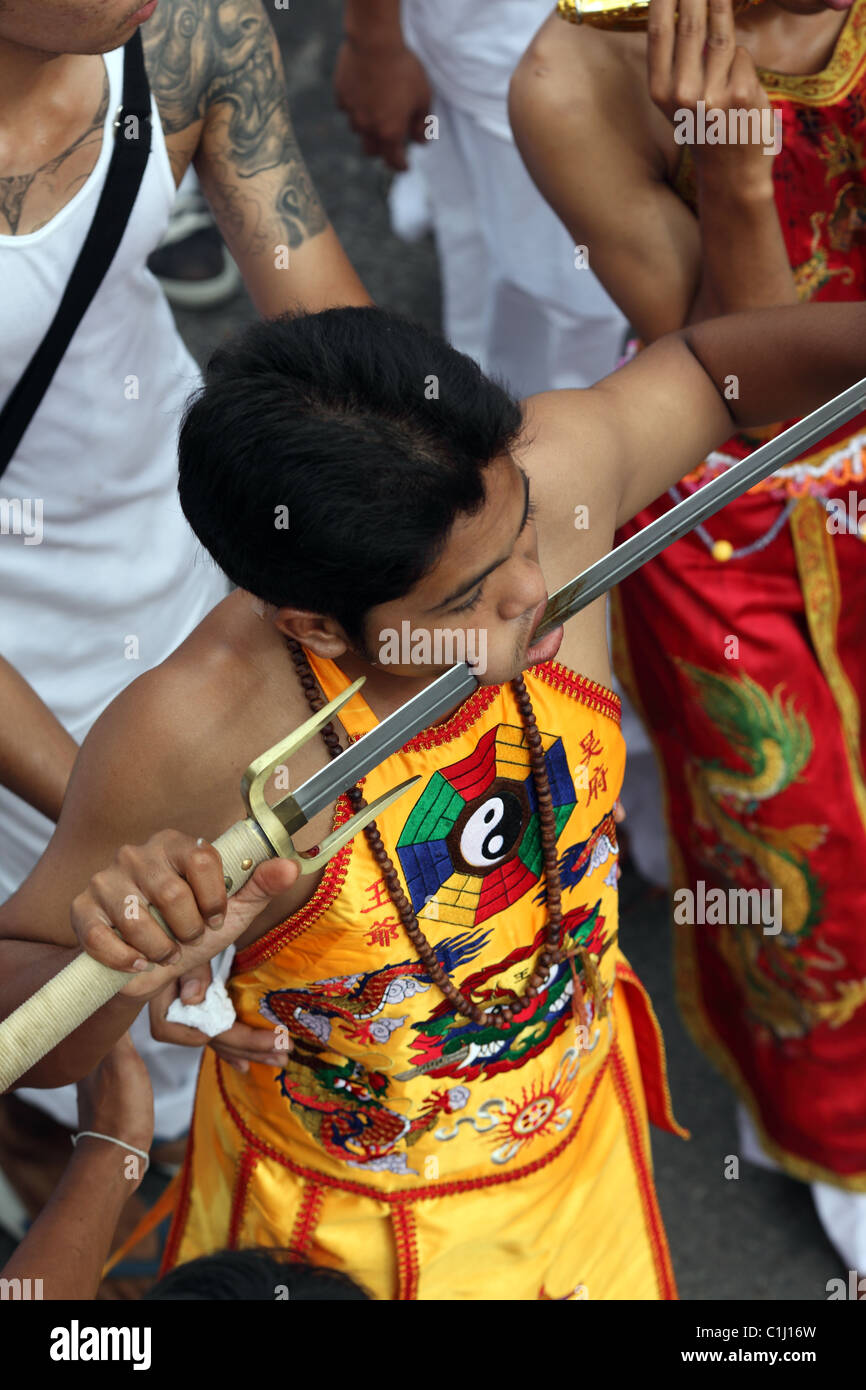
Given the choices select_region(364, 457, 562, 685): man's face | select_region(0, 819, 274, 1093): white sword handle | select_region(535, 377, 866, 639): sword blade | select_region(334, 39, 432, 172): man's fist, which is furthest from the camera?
select_region(334, 39, 432, 172): man's fist

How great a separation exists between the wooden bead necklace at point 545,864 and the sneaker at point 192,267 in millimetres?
3385

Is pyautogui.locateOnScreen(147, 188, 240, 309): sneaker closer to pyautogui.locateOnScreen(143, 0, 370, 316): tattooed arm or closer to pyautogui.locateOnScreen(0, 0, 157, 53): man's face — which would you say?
pyautogui.locateOnScreen(143, 0, 370, 316): tattooed arm

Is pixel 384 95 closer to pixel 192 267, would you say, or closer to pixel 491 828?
pixel 192 267

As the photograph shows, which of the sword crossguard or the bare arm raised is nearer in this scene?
the sword crossguard

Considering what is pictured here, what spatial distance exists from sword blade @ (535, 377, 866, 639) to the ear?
0.70 ft

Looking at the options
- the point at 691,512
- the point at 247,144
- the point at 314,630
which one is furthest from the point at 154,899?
the point at 247,144

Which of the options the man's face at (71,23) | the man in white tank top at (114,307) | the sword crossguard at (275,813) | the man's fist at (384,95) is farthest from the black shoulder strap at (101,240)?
the man's fist at (384,95)

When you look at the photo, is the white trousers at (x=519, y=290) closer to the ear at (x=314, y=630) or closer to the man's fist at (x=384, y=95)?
the man's fist at (x=384, y=95)

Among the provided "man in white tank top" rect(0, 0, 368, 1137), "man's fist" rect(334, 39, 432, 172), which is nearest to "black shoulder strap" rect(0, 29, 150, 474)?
"man in white tank top" rect(0, 0, 368, 1137)

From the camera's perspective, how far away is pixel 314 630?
1.65 m

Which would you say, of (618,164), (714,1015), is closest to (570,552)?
(618,164)

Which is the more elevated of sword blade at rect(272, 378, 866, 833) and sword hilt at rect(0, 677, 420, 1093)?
sword blade at rect(272, 378, 866, 833)

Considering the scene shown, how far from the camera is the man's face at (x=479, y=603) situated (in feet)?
5.12

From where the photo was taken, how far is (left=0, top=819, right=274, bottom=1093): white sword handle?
1332 mm
